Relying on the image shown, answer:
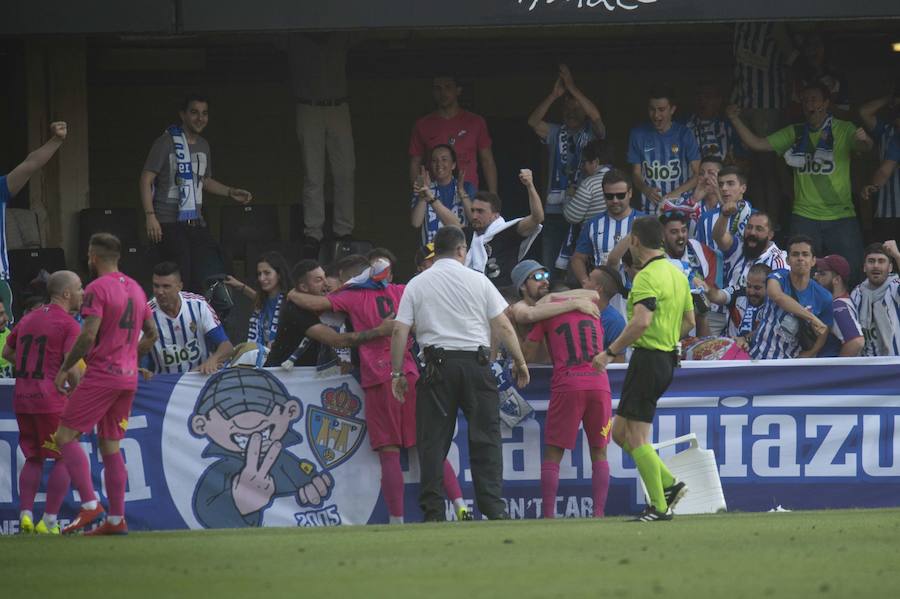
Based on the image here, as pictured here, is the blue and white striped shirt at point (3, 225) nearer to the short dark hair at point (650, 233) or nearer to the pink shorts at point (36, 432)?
the pink shorts at point (36, 432)

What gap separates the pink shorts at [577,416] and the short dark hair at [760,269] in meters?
2.25

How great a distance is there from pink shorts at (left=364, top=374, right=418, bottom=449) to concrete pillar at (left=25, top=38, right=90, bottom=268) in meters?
4.97

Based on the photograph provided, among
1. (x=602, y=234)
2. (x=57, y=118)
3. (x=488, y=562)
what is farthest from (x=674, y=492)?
(x=57, y=118)

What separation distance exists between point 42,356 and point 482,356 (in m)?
3.04

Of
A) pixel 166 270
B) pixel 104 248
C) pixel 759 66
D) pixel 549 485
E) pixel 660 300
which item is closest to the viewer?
pixel 660 300

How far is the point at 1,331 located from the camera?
1265cm

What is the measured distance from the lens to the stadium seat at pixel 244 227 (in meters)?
15.5

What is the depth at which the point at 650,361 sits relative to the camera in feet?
32.2

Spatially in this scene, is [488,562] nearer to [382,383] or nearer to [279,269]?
[382,383]

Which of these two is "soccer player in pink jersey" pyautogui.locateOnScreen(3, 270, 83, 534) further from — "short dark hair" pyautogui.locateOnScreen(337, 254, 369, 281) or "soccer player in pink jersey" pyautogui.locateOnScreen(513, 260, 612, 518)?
"soccer player in pink jersey" pyautogui.locateOnScreen(513, 260, 612, 518)

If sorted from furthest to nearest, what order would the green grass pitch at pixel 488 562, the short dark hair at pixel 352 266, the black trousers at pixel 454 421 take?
the short dark hair at pixel 352 266
the black trousers at pixel 454 421
the green grass pitch at pixel 488 562

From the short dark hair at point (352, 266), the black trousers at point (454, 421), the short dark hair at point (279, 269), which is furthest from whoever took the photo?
the short dark hair at point (279, 269)

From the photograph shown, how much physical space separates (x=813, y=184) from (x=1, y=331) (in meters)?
7.30

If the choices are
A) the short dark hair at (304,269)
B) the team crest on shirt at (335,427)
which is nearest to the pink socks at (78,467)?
the team crest on shirt at (335,427)
